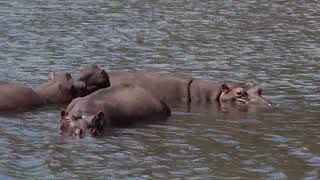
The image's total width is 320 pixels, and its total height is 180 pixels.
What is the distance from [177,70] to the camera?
18203 mm

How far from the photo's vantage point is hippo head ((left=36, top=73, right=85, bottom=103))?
49.0 ft

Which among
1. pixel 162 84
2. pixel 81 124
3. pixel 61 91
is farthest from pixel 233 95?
pixel 81 124

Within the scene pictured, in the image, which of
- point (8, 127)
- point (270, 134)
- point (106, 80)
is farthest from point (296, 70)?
point (8, 127)

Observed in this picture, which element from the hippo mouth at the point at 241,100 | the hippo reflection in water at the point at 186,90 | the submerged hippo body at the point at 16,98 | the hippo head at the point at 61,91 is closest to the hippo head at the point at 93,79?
the hippo head at the point at 61,91

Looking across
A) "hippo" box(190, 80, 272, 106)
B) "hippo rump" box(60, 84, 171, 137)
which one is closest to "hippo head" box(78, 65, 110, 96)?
"hippo rump" box(60, 84, 171, 137)

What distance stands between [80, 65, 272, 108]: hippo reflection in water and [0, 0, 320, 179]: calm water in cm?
49

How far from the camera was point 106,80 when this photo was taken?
1523 centimetres

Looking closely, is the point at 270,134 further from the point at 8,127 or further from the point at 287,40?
the point at 287,40

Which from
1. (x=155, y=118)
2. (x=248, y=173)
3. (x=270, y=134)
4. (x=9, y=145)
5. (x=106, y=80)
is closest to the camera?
(x=248, y=173)

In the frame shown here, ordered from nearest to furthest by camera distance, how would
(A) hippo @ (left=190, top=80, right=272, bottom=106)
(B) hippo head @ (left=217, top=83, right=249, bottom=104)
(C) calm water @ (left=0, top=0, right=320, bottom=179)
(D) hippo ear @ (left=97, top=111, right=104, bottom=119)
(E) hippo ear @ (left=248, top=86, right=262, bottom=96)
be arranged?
(C) calm water @ (left=0, top=0, right=320, bottom=179) → (D) hippo ear @ (left=97, top=111, right=104, bottom=119) → (E) hippo ear @ (left=248, top=86, right=262, bottom=96) → (A) hippo @ (left=190, top=80, right=272, bottom=106) → (B) hippo head @ (left=217, top=83, right=249, bottom=104)

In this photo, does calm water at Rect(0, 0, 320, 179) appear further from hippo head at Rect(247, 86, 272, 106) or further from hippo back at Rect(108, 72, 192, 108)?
hippo back at Rect(108, 72, 192, 108)

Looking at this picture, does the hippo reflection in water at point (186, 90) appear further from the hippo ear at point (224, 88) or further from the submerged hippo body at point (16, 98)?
the submerged hippo body at point (16, 98)

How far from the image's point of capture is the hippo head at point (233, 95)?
623 inches

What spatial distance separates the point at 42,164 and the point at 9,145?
3.87 feet
